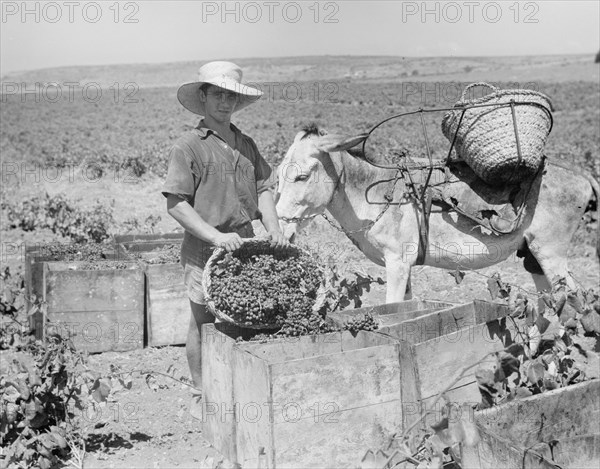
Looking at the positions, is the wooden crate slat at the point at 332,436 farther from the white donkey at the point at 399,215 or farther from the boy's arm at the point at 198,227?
the white donkey at the point at 399,215

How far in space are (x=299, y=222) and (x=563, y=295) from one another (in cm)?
233

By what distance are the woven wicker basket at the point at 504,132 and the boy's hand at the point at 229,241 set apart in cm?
245

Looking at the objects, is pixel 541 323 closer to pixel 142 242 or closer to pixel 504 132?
pixel 504 132

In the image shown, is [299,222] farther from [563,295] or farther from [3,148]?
[3,148]

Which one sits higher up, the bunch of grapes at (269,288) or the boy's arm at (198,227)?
the boy's arm at (198,227)

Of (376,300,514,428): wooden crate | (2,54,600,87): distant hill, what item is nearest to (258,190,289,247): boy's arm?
(376,300,514,428): wooden crate

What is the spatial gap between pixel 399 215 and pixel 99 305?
9.22 feet

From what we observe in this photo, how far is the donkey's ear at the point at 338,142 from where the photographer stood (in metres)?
6.13

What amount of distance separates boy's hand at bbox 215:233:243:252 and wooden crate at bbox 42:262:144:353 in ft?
9.40

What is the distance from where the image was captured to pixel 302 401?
13.4 feet

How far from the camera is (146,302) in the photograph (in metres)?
7.26

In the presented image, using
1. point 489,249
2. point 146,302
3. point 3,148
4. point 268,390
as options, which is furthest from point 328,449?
point 3,148

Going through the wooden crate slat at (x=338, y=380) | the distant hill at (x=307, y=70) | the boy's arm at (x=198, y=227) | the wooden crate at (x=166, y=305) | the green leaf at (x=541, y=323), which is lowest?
the wooden crate at (x=166, y=305)

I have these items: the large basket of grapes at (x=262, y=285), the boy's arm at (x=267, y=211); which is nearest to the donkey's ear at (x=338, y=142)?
the boy's arm at (x=267, y=211)
